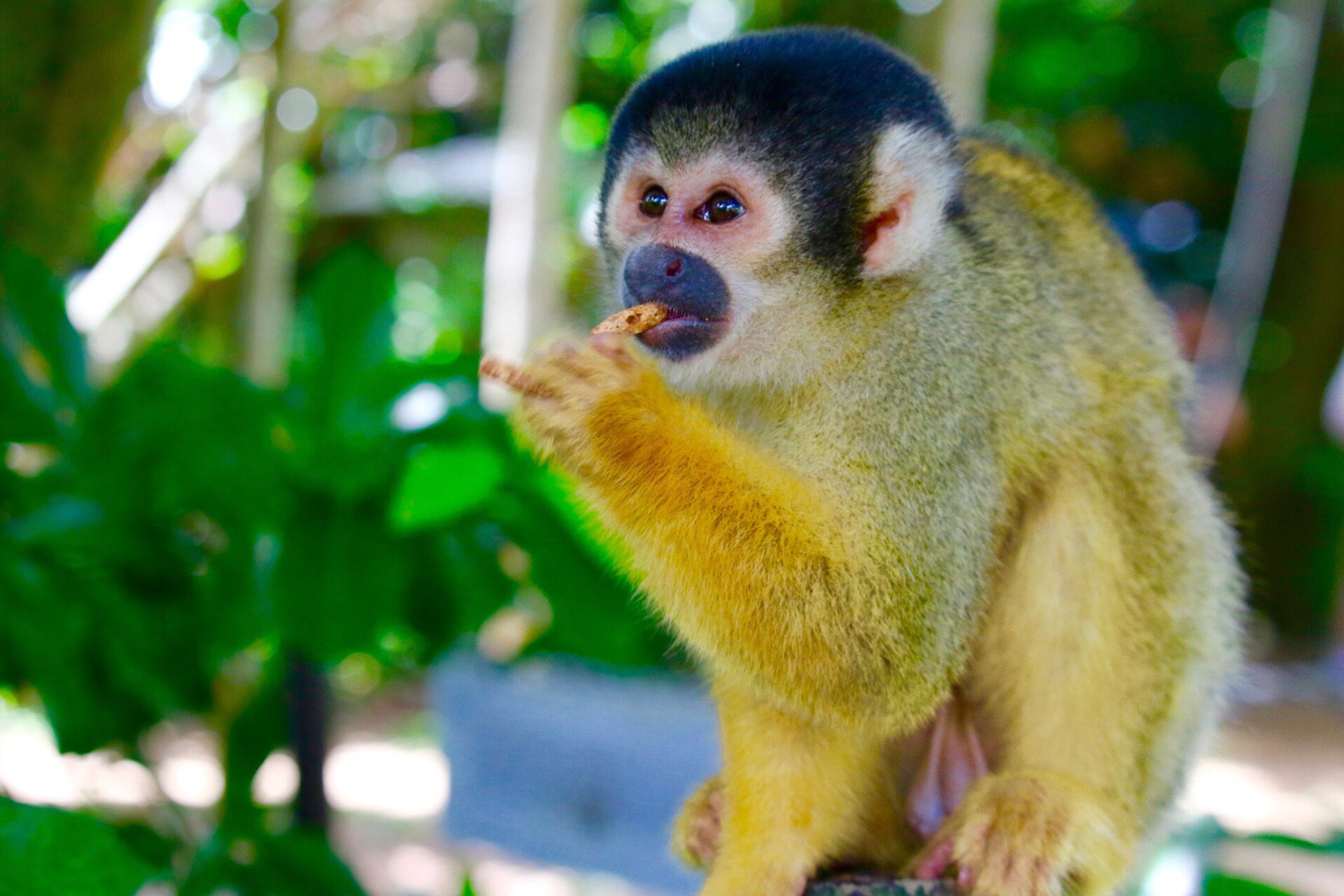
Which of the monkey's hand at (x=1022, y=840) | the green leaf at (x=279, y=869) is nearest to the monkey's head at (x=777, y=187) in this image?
the monkey's hand at (x=1022, y=840)

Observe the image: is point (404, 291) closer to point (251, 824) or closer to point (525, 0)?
point (525, 0)

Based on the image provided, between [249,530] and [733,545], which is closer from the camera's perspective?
[733,545]

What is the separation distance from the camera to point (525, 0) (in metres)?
3.80

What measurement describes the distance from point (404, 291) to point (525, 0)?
16.3ft

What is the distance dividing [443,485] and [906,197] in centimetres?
109

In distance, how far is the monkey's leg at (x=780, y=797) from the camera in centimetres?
157

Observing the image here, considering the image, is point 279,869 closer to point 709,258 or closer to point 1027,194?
point 709,258

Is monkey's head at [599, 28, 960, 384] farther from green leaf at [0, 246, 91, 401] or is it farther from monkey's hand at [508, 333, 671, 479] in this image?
green leaf at [0, 246, 91, 401]

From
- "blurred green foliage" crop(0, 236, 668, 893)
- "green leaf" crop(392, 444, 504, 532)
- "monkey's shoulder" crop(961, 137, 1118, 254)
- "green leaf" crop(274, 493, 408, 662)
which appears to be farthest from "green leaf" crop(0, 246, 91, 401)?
"monkey's shoulder" crop(961, 137, 1118, 254)

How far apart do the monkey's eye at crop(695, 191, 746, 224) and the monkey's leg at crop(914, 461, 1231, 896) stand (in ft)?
2.07

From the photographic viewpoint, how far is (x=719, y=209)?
158 centimetres

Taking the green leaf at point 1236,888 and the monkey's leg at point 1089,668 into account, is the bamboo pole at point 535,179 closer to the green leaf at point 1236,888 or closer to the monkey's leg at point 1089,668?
the monkey's leg at point 1089,668

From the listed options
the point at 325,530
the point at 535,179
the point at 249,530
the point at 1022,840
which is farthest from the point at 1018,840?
the point at 535,179

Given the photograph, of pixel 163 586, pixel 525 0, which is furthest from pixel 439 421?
pixel 525 0
